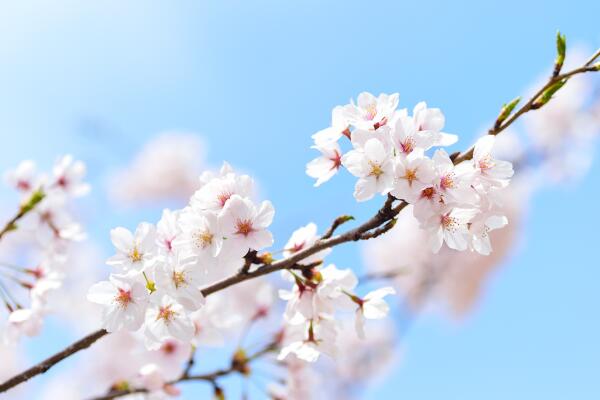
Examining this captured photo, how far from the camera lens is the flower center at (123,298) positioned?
181cm

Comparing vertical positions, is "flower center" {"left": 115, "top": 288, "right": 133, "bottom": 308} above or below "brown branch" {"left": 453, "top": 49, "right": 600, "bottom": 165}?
below

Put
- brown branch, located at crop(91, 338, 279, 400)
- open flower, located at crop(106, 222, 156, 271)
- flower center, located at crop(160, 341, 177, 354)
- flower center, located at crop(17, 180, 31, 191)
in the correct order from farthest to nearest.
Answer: flower center, located at crop(17, 180, 31, 191) → flower center, located at crop(160, 341, 177, 354) → brown branch, located at crop(91, 338, 279, 400) → open flower, located at crop(106, 222, 156, 271)

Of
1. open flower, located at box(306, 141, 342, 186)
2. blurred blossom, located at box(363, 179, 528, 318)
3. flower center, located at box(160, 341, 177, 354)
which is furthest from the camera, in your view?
blurred blossom, located at box(363, 179, 528, 318)

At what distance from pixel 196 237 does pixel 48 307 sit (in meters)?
1.15

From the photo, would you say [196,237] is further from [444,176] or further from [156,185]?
[156,185]

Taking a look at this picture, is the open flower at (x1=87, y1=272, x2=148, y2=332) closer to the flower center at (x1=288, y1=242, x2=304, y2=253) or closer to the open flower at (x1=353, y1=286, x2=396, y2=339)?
the flower center at (x1=288, y1=242, x2=304, y2=253)

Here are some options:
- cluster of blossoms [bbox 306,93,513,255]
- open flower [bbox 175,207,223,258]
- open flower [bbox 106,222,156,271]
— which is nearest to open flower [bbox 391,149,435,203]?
cluster of blossoms [bbox 306,93,513,255]

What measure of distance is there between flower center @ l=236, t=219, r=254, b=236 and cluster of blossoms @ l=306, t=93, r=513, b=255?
0.26 meters

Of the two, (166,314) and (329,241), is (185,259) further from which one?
(329,241)

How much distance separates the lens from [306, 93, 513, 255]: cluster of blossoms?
165cm

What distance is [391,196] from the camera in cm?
166

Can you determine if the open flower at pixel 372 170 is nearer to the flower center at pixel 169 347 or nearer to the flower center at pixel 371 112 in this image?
the flower center at pixel 371 112

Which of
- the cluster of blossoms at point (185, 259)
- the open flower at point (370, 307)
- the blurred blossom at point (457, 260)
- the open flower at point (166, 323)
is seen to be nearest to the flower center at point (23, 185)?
the cluster of blossoms at point (185, 259)

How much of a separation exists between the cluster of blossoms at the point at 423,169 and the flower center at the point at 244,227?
26 cm
